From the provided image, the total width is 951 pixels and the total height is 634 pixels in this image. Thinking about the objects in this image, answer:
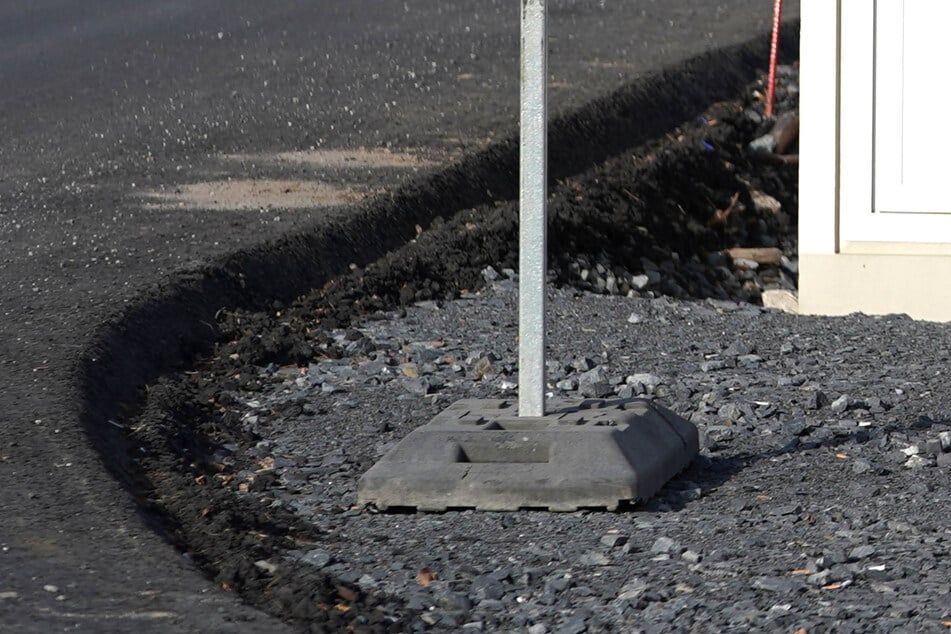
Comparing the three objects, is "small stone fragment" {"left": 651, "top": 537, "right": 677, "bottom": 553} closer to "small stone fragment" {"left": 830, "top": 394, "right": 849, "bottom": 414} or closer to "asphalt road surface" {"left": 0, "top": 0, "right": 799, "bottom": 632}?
"asphalt road surface" {"left": 0, "top": 0, "right": 799, "bottom": 632}

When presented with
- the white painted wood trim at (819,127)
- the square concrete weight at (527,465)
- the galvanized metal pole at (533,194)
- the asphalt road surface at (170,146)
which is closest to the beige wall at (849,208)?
the white painted wood trim at (819,127)

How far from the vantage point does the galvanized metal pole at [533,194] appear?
4.72m

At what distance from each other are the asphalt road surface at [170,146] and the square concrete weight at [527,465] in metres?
0.88

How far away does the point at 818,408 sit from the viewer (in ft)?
18.7

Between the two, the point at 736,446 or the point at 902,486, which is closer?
the point at 902,486

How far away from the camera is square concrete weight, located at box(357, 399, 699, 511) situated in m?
4.61

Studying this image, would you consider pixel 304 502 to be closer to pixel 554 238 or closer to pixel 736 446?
pixel 736 446

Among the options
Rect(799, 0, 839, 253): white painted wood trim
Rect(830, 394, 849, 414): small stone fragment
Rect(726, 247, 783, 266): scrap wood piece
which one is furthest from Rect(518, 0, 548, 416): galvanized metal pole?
Rect(726, 247, 783, 266): scrap wood piece

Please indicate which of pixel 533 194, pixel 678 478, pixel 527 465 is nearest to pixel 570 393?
pixel 678 478

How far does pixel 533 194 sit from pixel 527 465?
3.00ft

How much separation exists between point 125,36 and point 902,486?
10.4 meters

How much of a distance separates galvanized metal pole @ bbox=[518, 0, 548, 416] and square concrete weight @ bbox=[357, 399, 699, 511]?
20 centimetres

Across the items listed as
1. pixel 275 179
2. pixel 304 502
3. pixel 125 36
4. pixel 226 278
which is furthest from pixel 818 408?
pixel 125 36

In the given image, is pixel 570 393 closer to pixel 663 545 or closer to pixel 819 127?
pixel 663 545
